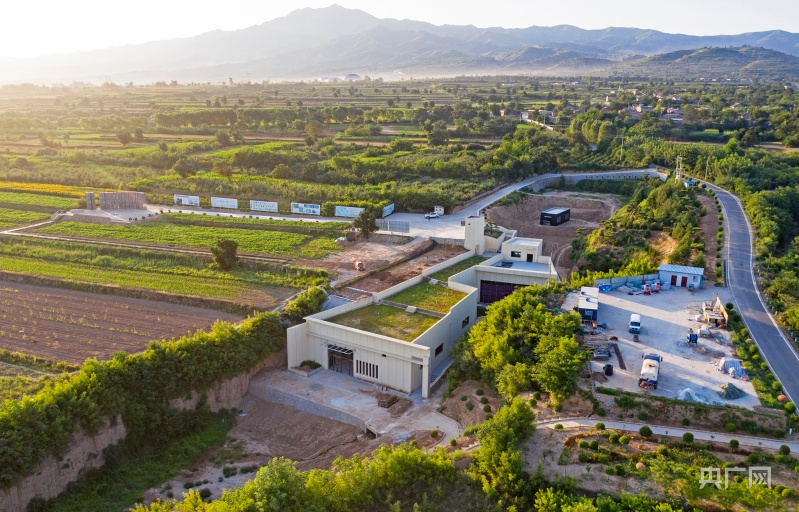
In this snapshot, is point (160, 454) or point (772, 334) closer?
point (160, 454)

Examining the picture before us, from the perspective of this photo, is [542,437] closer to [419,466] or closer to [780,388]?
[419,466]

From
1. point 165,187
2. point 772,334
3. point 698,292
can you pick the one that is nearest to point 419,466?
point 772,334

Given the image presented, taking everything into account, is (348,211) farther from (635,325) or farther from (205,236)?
(635,325)

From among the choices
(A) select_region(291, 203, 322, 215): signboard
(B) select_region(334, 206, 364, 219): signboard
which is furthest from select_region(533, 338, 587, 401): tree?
(A) select_region(291, 203, 322, 215): signboard

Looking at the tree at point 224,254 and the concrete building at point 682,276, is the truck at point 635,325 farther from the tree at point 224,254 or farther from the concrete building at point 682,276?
the tree at point 224,254

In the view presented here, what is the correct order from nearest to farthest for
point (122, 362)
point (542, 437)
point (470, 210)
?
1. point (542, 437)
2. point (122, 362)
3. point (470, 210)

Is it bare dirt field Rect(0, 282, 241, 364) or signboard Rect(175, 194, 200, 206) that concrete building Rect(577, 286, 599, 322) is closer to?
bare dirt field Rect(0, 282, 241, 364)
